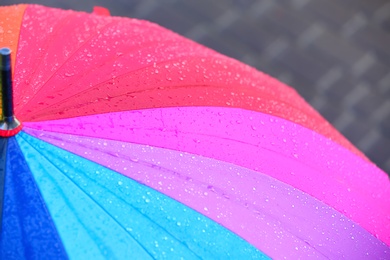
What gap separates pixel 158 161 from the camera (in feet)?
4.68

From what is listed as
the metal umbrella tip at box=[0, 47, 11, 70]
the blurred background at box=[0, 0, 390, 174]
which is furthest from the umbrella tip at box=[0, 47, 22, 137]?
the blurred background at box=[0, 0, 390, 174]

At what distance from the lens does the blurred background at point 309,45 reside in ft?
12.1

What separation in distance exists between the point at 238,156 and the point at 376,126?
7.68 ft

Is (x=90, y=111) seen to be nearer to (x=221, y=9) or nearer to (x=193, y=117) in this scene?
(x=193, y=117)

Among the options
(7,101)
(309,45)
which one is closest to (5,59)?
(7,101)

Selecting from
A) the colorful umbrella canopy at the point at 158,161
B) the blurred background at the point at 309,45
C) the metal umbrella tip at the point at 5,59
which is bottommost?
the colorful umbrella canopy at the point at 158,161

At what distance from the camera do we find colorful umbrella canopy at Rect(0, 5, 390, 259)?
4.26ft

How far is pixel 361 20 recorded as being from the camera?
409cm

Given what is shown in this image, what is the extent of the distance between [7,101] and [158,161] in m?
0.32

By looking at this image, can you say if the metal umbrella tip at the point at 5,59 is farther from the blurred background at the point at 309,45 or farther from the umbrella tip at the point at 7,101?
the blurred background at the point at 309,45

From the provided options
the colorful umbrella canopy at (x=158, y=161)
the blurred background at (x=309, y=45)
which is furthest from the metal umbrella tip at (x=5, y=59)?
the blurred background at (x=309, y=45)

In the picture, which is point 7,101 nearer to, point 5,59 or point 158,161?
point 5,59

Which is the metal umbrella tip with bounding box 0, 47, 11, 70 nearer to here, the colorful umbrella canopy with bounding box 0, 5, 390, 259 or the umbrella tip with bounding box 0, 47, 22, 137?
the umbrella tip with bounding box 0, 47, 22, 137

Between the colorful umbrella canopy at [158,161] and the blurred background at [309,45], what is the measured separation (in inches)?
71.5
